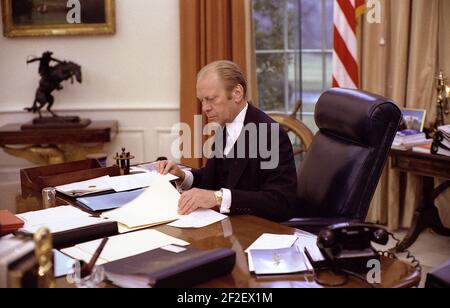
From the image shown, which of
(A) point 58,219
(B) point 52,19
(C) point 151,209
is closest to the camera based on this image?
(A) point 58,219

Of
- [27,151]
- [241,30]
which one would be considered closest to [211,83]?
[241,30]

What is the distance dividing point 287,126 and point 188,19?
1.09 meters

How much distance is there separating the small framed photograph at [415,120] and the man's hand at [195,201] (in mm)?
2106

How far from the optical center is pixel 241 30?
13.5 ft

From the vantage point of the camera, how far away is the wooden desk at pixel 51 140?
396 cm

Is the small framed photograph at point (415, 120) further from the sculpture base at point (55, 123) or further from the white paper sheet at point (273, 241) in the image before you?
the white paper sheet at point (273, 241)

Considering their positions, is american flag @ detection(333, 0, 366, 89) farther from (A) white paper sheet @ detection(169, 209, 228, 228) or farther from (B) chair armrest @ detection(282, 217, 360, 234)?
(A) white paper sheet @ detection(169, 209, 228, 228)

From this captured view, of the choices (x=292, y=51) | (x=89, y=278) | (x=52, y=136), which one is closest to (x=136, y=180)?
(x=89, y=278)

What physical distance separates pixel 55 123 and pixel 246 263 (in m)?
2.82

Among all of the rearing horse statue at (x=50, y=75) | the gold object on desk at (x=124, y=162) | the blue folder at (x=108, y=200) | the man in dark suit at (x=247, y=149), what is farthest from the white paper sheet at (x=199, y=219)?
the rearing horse statue at (x=50, y=75)

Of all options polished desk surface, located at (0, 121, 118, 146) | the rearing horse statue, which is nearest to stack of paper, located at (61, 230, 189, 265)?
polished desk surface, located at (0, 121, 118, 146)

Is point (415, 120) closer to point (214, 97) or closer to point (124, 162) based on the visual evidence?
point (214, 97)

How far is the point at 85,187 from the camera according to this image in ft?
7.37

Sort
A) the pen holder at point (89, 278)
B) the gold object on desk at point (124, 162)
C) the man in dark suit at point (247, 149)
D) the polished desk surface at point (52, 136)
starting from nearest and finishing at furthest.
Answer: the pen holder at point (89, 278) < the man in dark suit at point (247, 149) < the gold object on desk at point (124, 162) < the polished desk surface at point (52, 136)
